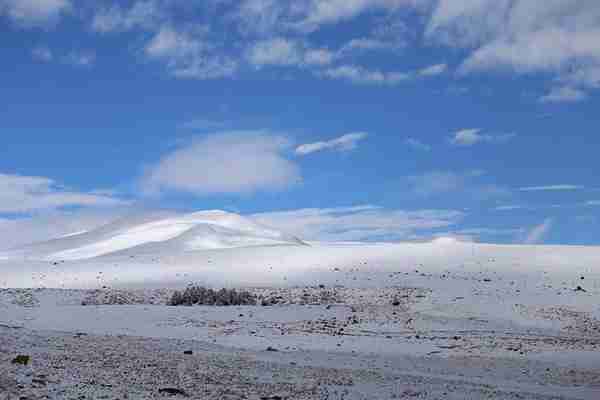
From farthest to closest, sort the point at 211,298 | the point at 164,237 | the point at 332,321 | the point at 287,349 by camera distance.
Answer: the point at 164,237, the point at 211,298, the point at 332,321, the point at 287,349

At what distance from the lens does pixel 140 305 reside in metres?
22.3

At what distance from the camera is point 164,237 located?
43.5 m

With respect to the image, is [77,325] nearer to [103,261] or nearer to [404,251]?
[103,261]

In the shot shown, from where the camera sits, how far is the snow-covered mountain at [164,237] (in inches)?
1543

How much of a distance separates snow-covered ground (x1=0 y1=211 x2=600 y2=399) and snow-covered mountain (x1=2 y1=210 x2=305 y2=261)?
98 cm

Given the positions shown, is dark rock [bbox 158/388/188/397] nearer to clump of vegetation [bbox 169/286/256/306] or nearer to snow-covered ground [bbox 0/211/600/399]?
snow-covered ground [bbox 0/211/600/399]

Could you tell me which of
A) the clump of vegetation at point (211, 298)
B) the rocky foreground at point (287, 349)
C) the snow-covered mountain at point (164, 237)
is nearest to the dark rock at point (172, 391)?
the rocky foreground at point (287, 349)

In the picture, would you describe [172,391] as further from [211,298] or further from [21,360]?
[211,298]

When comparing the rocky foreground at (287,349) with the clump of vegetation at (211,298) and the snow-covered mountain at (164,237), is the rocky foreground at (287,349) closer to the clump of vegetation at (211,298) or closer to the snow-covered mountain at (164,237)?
the clump of vegetation at (211,298)

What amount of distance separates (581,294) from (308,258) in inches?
453

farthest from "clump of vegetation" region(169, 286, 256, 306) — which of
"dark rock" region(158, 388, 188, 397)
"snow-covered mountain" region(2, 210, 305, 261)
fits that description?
"dark rock" region(158, 388, 188, 397)

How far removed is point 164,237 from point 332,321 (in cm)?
2512

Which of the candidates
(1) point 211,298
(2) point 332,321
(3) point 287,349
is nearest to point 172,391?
(3) point 287,349

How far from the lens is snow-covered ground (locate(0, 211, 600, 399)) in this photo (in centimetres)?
1150
